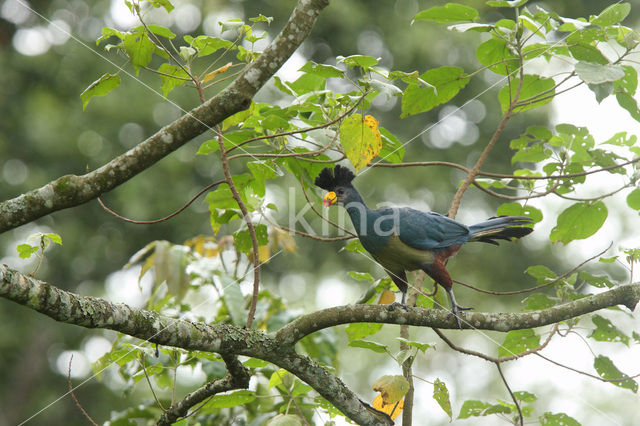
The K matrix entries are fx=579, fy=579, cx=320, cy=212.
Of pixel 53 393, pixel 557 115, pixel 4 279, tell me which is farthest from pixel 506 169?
pixel 4 279

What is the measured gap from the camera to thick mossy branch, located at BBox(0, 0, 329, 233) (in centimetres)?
190

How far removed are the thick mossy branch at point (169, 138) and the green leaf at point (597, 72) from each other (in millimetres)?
1108

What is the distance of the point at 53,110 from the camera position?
781 cm

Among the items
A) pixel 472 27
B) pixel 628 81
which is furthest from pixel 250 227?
pixel 628 81

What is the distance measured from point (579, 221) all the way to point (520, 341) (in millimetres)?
751

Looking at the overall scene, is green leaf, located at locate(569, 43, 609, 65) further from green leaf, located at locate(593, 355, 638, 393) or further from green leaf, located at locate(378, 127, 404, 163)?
green leaf, located at locate(593, 355, 638, 393)

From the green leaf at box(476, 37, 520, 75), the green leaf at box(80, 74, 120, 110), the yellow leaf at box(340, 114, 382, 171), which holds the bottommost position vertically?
the yellow leaf at box(340, 114, 382, 171)

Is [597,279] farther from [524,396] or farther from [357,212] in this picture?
[357,212]

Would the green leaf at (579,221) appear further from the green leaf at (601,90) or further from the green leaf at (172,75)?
the green leaf at (172,75)

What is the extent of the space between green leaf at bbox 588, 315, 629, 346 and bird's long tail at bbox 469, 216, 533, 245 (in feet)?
1.91

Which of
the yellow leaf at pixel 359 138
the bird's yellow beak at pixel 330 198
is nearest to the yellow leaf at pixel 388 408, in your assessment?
the yellow leaf at pixel 359 138

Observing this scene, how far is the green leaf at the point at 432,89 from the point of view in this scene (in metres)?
2.95

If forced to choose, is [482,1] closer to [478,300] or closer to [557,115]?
[557,115]

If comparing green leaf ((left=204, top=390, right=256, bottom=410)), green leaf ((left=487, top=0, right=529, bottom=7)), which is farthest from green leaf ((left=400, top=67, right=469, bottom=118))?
green leaf ((left=204, top=390, right=256, bottom=410))
